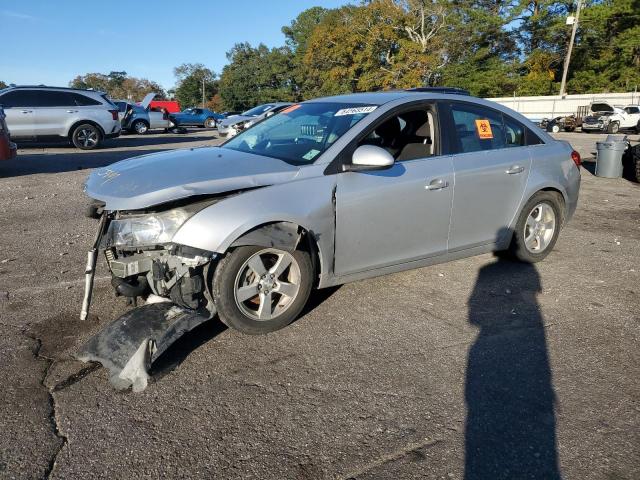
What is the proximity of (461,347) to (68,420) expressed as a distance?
247cm

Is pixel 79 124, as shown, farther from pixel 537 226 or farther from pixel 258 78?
pixel 258 78

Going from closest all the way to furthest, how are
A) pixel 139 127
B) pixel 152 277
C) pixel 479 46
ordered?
pixel 152 277 → pixel 139 127 → pixel 479 46

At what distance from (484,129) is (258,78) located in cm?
8332

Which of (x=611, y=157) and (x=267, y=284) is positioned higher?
(x=267, y=284)

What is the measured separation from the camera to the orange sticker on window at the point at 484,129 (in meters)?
4.95

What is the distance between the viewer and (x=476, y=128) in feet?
16.2

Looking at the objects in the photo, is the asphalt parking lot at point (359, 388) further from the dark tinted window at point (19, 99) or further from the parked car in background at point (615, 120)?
the parked car in background at point (615, 120)

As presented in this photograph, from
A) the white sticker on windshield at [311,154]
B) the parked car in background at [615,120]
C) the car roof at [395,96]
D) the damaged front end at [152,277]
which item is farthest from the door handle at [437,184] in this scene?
the parked car in background at [615,120]

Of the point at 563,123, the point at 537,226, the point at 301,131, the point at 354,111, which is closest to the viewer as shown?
the point at 354,111

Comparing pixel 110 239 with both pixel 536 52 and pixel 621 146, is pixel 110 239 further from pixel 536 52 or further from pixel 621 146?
pixel 536 52

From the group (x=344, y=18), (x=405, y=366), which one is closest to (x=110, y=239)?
(x=405, y=366)

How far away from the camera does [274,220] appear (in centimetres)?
360

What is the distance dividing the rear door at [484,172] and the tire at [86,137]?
14.0m

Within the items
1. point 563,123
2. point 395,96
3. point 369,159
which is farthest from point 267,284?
point 563,123
